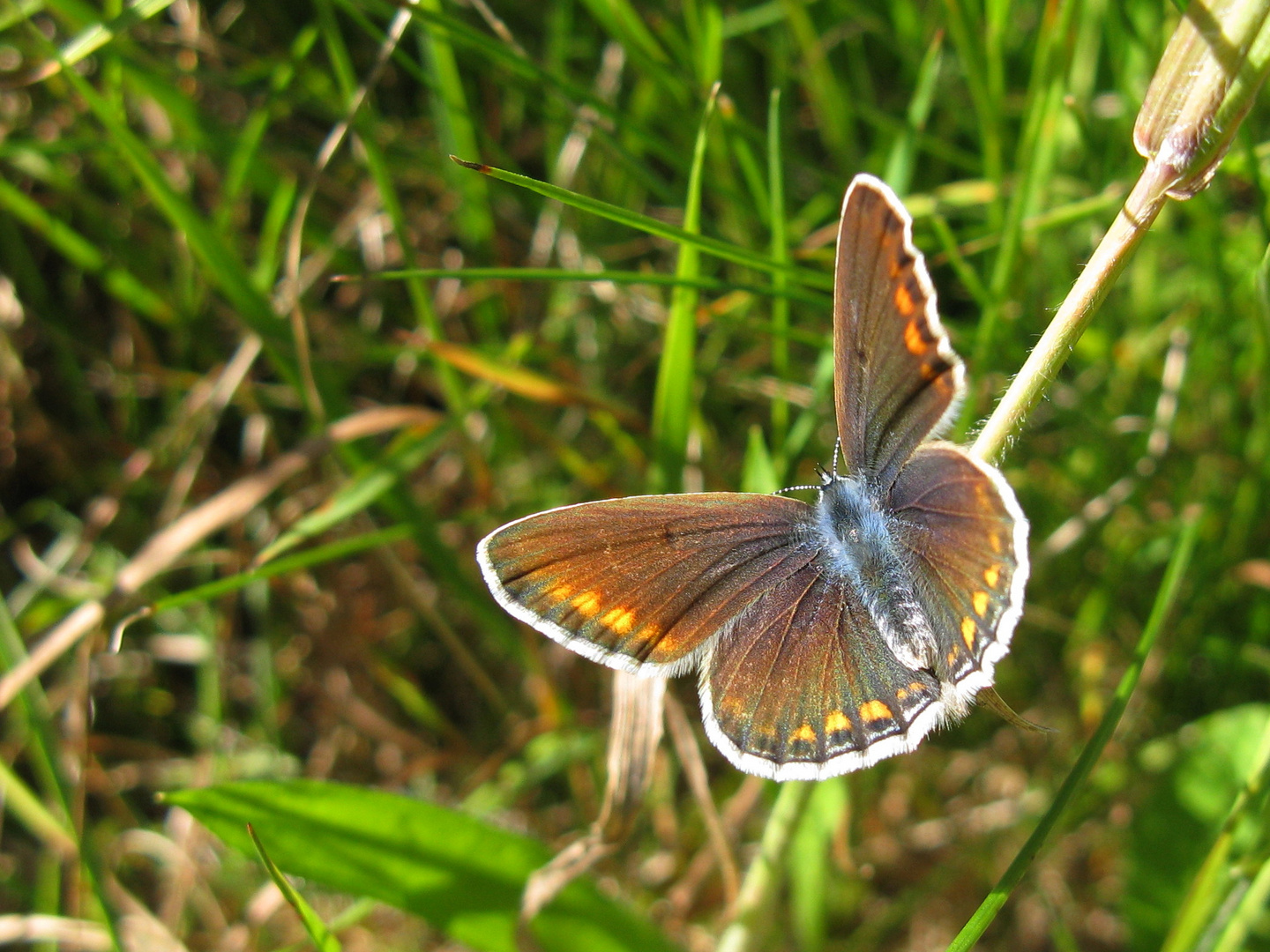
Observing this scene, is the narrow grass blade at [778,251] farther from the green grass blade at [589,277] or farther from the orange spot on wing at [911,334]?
the orange spot on wing at [911,334]

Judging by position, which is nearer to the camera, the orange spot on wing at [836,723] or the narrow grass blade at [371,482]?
the orange spot on wing at [836,723]

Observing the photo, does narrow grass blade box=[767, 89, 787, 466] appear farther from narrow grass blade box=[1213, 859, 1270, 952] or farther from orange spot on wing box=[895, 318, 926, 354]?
narrow grass blade box=[1213, 859, 1270, 952]

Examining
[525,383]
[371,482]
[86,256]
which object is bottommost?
[371,482]

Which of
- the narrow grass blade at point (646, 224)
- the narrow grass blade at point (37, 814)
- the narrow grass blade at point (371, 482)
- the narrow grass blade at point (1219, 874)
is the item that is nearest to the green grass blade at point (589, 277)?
the narrow grass blade at point (646, 224)

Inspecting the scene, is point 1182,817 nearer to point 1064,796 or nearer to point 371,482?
point 1064,796

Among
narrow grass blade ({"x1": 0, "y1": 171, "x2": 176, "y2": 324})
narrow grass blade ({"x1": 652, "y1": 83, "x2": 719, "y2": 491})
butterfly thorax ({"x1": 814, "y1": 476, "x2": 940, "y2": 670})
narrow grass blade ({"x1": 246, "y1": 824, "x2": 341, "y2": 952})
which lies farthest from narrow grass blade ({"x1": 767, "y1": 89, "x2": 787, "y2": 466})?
narrow grass blade ({"x1": 0, "y1": 171, "x2": 176, "y2": 324})

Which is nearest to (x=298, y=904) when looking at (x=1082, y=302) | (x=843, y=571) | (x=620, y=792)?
(x=620, y=792)
